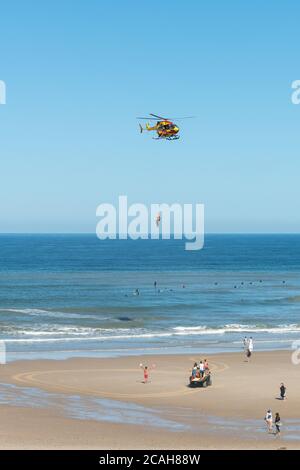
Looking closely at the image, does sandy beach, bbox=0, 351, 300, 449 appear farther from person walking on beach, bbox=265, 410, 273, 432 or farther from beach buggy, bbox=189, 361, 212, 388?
beach buggy, bbox=189, 361, 212, 388

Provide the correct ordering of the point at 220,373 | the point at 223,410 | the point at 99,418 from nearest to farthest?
the point at 99,418, the point at 223,410, the point at 220,373

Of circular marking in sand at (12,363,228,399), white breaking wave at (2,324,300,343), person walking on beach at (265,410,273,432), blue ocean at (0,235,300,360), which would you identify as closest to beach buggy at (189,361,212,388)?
circular marking in sand at (12,363,228,399)

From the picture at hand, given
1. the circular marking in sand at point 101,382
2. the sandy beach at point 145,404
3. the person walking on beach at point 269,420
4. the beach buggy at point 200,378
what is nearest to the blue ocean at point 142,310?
the sandy beach at point 145,404

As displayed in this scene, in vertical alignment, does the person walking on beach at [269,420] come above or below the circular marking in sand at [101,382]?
below

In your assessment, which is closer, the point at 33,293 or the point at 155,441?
the point at 155,441

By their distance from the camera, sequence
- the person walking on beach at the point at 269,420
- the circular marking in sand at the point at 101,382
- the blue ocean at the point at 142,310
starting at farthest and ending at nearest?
the blue ocean at the point at 142,310, the circular marking in sand at the point at 101,382, the person walking on beach at the point at 269,420

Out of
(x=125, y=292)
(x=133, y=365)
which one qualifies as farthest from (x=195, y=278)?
(x=133, y=365)

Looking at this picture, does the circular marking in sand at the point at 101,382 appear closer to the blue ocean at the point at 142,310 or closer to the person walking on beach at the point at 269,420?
the blue ocean at the point at 142,310
